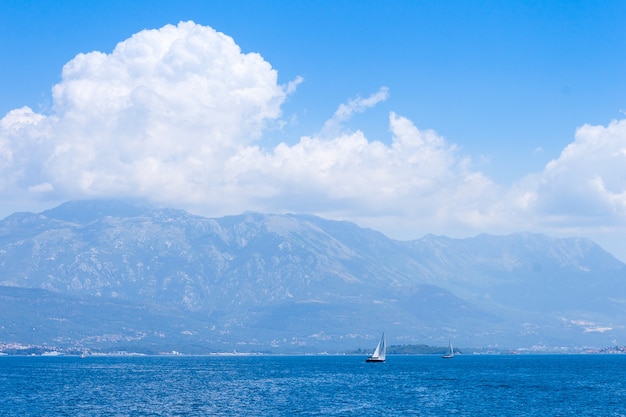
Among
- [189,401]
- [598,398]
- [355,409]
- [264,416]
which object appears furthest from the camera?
[598,398]

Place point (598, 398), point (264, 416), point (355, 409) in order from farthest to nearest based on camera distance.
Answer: point (598, 398) → point (355, 409) → point (264, 416)

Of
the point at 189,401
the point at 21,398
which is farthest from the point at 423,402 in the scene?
the point at 21,398

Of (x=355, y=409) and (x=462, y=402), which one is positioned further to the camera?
(x=462, y=402)

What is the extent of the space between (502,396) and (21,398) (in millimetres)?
100260

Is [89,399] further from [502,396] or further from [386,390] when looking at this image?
[502,396]

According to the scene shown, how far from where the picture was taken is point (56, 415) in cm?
14275

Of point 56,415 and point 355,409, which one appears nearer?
point 56,415

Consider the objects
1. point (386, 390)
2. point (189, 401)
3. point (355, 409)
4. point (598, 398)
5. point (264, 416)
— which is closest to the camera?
point (264, 416)

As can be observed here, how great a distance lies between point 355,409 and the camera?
153250mm

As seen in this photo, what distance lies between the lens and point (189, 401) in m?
168

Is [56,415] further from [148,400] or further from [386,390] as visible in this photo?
[386,390]

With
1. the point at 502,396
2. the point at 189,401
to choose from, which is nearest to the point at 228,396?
the point at 189,401

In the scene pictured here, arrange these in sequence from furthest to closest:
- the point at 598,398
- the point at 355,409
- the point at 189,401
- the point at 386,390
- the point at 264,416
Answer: the point at 386,390, the point at 598,398, the point at 189,401, the point at 355,409, the point at 264,416

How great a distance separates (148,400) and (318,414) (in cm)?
4205
